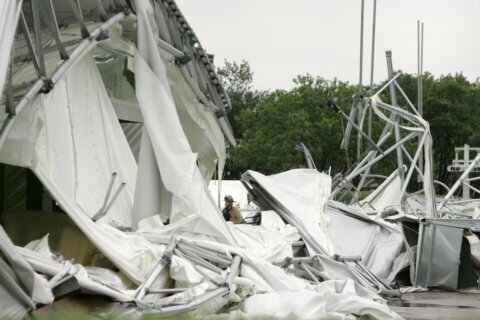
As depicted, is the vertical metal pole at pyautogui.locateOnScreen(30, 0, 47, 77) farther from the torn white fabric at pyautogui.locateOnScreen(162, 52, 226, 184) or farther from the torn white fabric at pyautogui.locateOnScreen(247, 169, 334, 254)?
the torn white fabric at pyautogui.locateOnScreen(247, 169, 334, 254)

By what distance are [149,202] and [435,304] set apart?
5107mm

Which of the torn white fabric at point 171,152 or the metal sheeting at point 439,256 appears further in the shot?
the metal sheeting at point 439,256

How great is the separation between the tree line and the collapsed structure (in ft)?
134

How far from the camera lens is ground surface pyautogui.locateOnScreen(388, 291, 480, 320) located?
1481cm

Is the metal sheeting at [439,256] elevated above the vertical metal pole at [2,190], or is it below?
below

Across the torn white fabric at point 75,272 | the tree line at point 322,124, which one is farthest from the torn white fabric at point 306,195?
the tree line at point 322,124

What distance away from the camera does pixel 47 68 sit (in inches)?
522

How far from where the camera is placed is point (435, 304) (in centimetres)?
1647

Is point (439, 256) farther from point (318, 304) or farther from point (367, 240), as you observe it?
point (318, 304)

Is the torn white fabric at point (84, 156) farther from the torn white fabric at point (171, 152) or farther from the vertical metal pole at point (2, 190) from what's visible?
the vertical metal pole at point (2, 190)

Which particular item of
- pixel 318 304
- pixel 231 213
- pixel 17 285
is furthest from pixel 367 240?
pixel 17 285

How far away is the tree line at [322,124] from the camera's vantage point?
63812 millimetres

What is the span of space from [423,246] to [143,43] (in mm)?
7021

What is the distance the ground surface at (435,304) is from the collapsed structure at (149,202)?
1.52 ft
